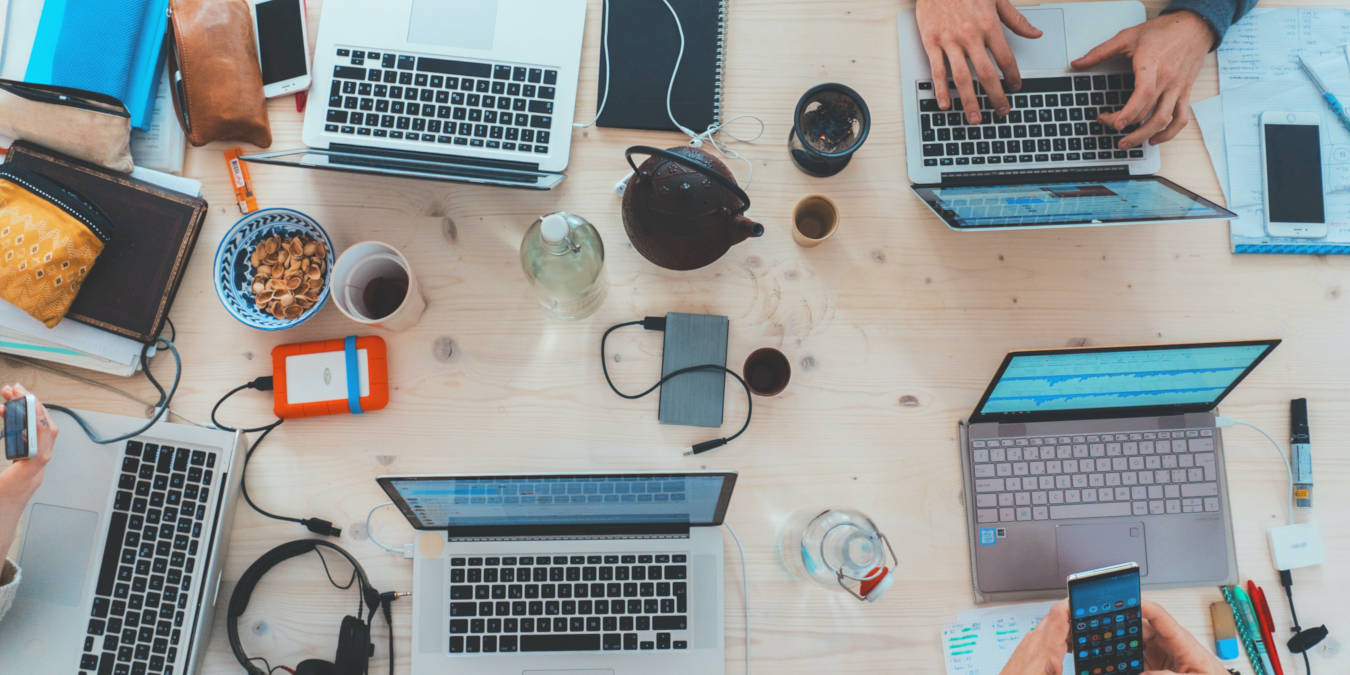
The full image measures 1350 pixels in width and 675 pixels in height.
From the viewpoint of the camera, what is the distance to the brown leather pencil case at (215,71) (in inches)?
38.4

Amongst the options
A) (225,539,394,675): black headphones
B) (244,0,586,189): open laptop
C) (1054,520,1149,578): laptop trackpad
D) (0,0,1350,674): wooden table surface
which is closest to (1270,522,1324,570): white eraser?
(0,0,1350,674): wooden table surface

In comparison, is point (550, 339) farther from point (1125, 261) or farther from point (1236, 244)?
point (1236, 244)

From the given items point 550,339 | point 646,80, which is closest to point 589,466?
point 550,339

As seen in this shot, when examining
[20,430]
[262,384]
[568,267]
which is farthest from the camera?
[262,384]

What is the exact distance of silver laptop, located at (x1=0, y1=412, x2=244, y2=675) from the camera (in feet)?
2.92

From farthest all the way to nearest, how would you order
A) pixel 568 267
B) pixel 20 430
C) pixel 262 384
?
1. pixel 262 384
2. pixel 568 267
3. pixel 20 430

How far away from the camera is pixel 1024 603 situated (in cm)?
99

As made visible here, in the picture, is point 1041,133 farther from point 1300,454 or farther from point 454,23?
point 454,23

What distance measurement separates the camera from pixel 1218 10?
3.38 feet

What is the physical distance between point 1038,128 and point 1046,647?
2.34 feet

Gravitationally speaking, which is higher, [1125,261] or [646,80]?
[646,80]

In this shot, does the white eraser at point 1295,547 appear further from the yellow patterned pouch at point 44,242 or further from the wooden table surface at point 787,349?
the yellow patterned pouch at point 44,242

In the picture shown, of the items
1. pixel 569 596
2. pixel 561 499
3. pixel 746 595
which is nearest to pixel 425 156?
pixel 561 499

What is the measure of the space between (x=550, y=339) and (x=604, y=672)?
18.3 inches
